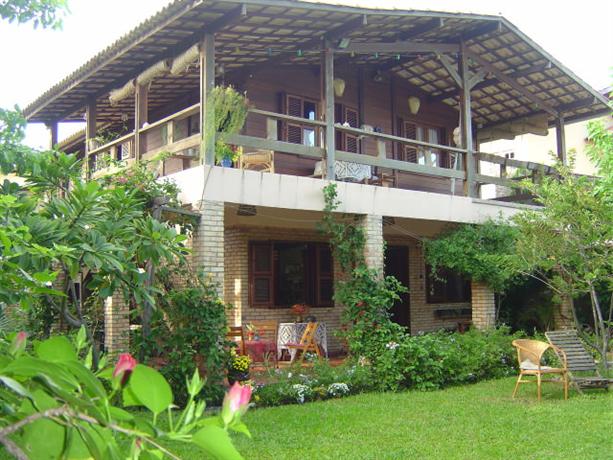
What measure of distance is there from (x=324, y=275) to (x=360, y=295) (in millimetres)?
4105

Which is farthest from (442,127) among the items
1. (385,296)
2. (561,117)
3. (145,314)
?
(145,314)

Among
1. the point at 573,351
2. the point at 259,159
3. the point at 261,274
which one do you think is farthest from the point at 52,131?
the point at 573,351

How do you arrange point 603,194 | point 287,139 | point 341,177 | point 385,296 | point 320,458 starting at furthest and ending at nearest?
point 287,139
point 341,177
point 385,296
point 603,194
point 320,458

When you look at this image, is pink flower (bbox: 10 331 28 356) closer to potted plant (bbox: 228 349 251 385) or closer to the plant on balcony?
potted plant (bbox: 228 349 251 385)

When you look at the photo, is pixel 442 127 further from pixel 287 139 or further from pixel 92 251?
pixel 92 251

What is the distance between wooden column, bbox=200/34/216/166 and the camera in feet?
30.8

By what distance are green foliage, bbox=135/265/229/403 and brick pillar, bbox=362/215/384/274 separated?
10.5 ft

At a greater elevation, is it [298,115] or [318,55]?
[318,55]

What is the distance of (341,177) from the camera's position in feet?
38.9

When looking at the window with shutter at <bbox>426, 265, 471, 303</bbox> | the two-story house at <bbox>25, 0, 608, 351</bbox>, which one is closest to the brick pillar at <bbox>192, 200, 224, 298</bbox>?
the two-story house at <bbox>25, 0, 608, 351</bbox>

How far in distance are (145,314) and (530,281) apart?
34.2ft

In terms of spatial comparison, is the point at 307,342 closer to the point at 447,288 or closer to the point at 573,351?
the point at 573,351

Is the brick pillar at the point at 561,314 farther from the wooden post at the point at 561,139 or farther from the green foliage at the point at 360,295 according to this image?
the green foliage at the point at 360,295

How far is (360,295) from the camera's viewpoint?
10.7 m
